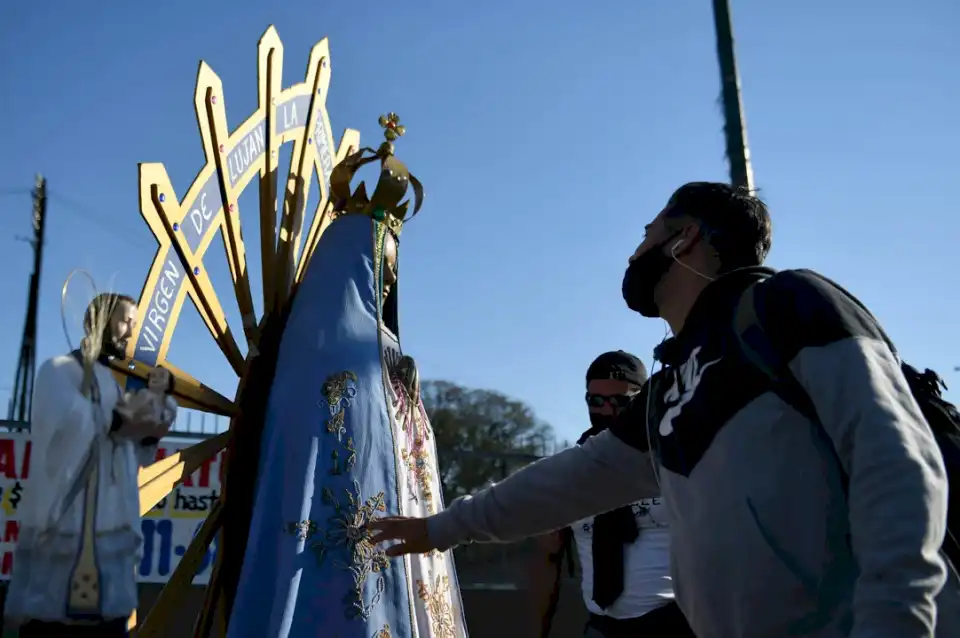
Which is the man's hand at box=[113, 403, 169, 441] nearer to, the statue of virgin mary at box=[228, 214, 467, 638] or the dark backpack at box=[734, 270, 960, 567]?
the statue of virgin mary at box=[228, 214, 467, 638]

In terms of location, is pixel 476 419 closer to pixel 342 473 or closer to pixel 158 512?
pixel 158 512

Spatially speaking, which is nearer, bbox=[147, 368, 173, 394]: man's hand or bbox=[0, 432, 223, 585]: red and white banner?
bbox=[147, 368, 173, 394]: man's hand

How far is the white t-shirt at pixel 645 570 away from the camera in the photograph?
283 cm

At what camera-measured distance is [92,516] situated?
7.98 feet

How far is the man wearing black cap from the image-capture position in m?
2.81

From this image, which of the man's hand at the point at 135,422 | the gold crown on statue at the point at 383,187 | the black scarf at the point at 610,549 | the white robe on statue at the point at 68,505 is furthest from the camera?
the gold crown on statue at the point at 383,187

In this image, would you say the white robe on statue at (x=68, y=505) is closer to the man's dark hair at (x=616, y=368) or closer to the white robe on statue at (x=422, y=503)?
the white robe on statue at (x=422, y=503)

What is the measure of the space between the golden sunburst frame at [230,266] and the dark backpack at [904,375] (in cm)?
212

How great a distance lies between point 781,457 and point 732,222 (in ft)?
1.66

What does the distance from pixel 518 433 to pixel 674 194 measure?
547 inches

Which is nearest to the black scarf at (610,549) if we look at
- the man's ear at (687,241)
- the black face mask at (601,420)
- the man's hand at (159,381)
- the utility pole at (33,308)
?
the black face mask at (601,420)

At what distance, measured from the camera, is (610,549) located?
117 inches

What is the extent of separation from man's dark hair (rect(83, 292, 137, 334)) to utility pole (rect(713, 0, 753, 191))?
2591 mm

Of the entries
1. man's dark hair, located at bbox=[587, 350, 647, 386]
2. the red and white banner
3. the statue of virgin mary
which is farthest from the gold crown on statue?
the red and white banner
